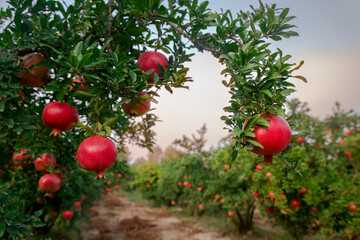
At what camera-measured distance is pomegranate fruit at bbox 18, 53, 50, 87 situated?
117 cm

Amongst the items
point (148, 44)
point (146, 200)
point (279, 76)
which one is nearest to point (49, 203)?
point (148, 44)

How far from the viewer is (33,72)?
115 centimetres

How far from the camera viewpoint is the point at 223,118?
1.04m

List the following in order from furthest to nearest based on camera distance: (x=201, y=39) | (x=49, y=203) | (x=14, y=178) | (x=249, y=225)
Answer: (x=249, y=225) → (x=49, y=203) → (x=14, y=178) → (x=201, y=39)

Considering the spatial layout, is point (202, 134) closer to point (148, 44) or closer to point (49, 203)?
point (49, 203)

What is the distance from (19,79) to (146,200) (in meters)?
11.1

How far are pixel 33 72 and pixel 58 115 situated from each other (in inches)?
11.3

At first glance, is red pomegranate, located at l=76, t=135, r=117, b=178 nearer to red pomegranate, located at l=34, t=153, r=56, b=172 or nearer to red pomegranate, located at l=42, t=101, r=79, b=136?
red pomegranate, located at l=42, t=101, r=79, b=136

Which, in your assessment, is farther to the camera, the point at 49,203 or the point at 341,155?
the point at 341,155

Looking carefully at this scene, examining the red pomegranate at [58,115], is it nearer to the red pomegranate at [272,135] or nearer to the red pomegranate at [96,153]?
the red pomegranate at [96,153]

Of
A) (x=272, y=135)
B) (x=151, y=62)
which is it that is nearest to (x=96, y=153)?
(x=151, y=62)

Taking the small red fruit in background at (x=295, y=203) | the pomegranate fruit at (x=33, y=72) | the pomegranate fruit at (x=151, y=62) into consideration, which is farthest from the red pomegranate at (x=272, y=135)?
the small red fruit in background at (x=295, y=203)

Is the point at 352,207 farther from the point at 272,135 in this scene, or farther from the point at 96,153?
the point at 96,153

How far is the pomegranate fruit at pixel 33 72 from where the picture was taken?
1.17 meters
